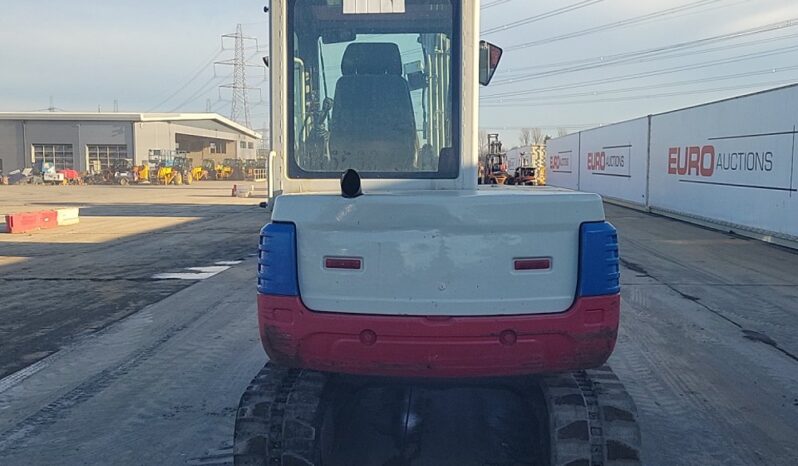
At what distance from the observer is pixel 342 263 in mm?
3457

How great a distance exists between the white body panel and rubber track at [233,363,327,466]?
Answer: 679mm

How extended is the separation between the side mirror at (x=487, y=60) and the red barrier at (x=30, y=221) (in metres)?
19.3

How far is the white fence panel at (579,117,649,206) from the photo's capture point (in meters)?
26.1

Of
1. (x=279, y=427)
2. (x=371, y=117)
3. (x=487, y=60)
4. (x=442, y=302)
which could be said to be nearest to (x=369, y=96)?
(x=371, y=117)

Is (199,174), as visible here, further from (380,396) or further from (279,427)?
(279,427)

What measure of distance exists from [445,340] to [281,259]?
90cm

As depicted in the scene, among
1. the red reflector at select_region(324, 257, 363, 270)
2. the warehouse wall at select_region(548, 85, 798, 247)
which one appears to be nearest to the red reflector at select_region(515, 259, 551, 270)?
the red reflector at select_region(324, 257, 363, 270)

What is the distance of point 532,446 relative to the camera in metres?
4.62

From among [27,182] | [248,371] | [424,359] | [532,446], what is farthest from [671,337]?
[27,182]

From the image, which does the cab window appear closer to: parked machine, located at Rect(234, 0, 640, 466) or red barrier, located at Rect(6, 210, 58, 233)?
parked machine, located at Rect(234, 0, 640, 466)

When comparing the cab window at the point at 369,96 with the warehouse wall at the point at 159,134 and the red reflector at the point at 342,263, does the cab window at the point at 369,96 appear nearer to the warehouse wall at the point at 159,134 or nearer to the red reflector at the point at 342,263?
the red reflector at the point at 342,263

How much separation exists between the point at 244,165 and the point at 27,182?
2341cm

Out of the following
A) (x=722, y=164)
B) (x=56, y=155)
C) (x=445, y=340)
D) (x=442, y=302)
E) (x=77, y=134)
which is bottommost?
(x=445, y=340)

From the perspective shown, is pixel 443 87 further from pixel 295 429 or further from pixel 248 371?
pixel 248 371
